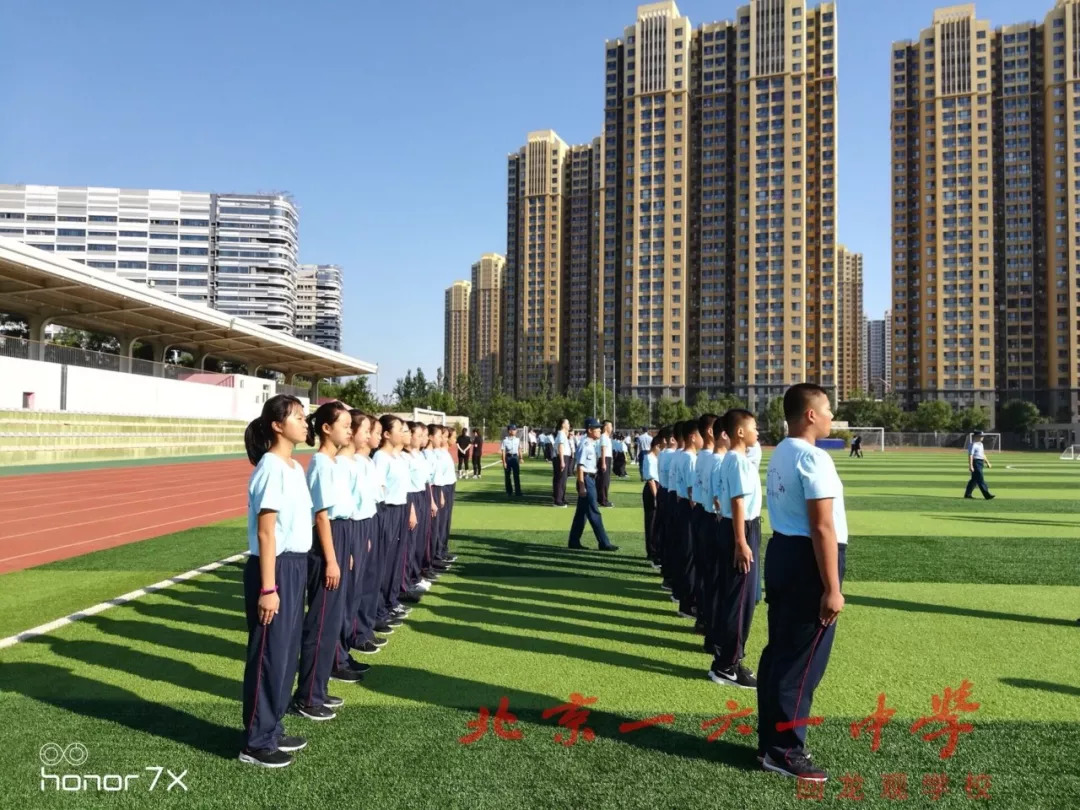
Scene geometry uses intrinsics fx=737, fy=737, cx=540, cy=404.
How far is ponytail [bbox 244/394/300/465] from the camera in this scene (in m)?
3.61

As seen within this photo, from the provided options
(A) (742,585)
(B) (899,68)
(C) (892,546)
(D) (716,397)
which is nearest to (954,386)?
(D) (716,397)

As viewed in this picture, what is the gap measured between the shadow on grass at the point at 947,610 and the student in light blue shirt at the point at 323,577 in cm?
477

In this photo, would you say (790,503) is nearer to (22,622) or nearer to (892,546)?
(22,622)

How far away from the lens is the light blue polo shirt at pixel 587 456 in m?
9.80

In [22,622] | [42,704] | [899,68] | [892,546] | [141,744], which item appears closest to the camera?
[141,744]

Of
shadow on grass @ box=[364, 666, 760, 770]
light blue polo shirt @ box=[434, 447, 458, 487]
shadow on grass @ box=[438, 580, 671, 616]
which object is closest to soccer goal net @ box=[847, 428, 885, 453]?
light blue polo shirt @ box=[434, 447, 458, 487]

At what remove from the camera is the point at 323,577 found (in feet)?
13.5

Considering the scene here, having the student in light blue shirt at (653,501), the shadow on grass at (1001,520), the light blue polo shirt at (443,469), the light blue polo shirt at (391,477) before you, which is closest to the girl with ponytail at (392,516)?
the light blue polo shirt at (391,477)

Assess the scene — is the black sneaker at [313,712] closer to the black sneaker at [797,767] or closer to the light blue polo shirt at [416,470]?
the black sneaker at [797,767]

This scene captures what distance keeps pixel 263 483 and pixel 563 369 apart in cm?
12353

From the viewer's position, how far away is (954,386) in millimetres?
94625

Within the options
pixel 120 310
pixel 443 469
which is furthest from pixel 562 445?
pixel 120 310

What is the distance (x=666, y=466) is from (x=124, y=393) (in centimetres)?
3050

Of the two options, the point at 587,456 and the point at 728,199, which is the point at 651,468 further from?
the point at 728,199
